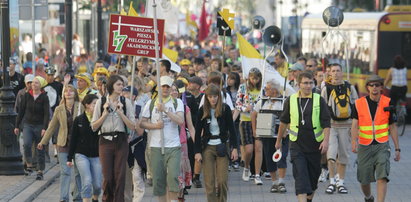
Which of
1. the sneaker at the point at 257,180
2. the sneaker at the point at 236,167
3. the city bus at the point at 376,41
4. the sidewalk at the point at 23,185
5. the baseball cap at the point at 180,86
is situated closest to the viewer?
the sidewalk at the point at 23,185

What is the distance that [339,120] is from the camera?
1520cm

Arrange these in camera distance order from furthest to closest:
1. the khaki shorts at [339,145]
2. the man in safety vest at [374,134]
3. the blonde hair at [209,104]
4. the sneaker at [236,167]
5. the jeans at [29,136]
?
the sneaker at [236,167] → the jeans at [29,136] → the khaki shorts at [339,145] → the man in safety vest at [374,134] → the blonde hair at [209,104]

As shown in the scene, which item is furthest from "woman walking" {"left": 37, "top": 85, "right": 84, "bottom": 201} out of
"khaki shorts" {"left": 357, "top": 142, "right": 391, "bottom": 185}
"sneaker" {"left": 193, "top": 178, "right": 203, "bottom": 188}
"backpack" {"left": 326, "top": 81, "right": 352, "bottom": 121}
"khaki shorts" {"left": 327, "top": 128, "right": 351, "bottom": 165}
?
"khaki shorts" {"left": 327, "top": 128, "right": 351, "bottom": 165}

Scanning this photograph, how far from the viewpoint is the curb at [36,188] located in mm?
14109

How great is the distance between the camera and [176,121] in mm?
12289

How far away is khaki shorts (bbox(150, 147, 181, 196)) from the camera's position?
12.3 metres

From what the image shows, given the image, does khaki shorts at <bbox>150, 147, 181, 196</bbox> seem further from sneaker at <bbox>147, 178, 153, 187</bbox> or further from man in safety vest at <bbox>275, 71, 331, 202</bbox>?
sneaker at <bbox>147, 178, 153, 187</bbox>

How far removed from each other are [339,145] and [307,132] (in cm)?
305

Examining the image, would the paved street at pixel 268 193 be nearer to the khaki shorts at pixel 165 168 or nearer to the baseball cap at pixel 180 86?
the baseball cap at pixel 180 86

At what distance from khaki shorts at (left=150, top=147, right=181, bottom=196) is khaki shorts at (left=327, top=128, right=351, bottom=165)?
3.45 meters

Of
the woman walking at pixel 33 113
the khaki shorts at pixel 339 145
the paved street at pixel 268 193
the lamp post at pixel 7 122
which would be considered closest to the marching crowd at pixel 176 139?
the paved street at pixel 268 193

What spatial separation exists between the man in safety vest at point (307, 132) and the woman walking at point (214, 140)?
0.72m

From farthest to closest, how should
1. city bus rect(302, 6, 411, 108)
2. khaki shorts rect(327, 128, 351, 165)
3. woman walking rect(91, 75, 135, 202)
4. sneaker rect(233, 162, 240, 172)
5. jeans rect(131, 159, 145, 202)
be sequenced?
city bus rect(302, 6, 411, 108) → sneaker rect(233, 162, 240, 172) → khaki shorts rect(327, 128, 351, 165) → jeans rect(131, 159, 145, 202) → woman walking rect(91, 75, 135, 202)

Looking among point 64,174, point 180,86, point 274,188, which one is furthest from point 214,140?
point 274,188
